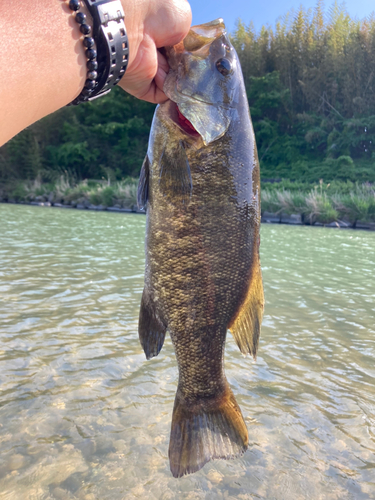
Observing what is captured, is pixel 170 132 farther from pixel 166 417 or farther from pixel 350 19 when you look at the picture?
pixel 350 19

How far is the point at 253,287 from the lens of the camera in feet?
5.93

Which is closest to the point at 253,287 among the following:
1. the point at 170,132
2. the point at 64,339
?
the point at 170,132

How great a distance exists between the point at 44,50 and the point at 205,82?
792 mm

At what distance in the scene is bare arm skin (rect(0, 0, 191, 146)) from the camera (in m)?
1.03

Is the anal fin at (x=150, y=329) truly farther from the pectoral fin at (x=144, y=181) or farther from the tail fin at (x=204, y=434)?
the pectoral fin at (x=144, y=181)

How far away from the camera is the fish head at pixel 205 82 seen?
1689mm

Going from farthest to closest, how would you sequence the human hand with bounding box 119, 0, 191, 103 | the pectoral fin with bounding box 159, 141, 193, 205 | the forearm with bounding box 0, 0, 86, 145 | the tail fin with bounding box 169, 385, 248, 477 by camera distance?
the tail fin with bounding box 169, 385, 248, 477 → the pectoral fin with bounding box 159, 141, 193, 205 → the human hand with bounding box 119, 0, 191, 103 → the forearm with bounding box 0, 0, 86, 145

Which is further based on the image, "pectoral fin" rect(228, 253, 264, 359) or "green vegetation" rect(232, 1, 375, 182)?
"green vegetation" rect(232, 1, 375, 182)

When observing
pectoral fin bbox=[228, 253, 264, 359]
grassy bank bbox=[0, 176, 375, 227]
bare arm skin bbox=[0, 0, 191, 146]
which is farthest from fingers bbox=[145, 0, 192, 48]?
grassy bank bbox=[0, 176, 375, 227]

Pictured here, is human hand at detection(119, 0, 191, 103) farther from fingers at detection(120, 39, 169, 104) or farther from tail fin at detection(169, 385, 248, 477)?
tail fin at detection(169, 385, 248, 477)

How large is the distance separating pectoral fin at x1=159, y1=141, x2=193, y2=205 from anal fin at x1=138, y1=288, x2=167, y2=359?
0.45 m

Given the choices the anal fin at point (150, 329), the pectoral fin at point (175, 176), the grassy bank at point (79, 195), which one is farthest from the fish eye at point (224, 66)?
the grassy bank at point (79, 195)

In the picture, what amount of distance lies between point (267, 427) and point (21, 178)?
3516cm

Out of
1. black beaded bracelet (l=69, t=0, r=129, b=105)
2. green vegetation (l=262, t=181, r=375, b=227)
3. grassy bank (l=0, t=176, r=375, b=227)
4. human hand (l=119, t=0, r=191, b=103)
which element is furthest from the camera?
grassy bank (l=0, t=176, r=375, b=227)
